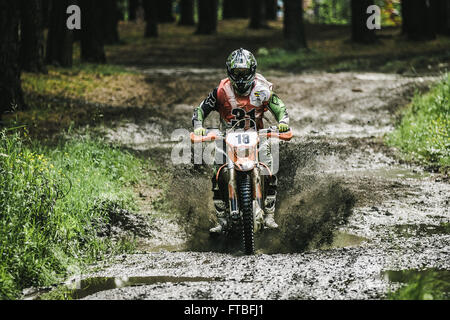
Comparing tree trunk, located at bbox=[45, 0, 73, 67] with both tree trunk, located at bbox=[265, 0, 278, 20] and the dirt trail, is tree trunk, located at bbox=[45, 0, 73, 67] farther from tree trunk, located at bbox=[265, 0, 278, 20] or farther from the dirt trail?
tree trunk, located at bbox=[265, 0, 278, 20]

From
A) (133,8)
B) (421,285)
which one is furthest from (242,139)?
(133,8)

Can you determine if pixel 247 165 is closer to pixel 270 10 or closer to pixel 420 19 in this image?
pixel 420 19

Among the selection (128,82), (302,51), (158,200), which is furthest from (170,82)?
(158,200)

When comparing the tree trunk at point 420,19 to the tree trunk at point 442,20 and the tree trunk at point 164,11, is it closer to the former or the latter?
the tree trunk at point 442,20

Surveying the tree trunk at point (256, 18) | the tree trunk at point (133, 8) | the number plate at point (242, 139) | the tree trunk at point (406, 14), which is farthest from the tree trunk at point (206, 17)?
the number plate at point (242, 139)

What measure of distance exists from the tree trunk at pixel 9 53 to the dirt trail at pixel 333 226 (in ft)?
6.79

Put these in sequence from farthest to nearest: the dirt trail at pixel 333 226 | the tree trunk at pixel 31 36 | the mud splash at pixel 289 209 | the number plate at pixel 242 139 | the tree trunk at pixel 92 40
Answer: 1. the tree trunk at pixel 92 40
2. the tree trunk at pixel 31 36
3. the mud splash at pixel 289 209
4. the number plate at pixel 242 139
5. the dirt trail at pixel 333 226

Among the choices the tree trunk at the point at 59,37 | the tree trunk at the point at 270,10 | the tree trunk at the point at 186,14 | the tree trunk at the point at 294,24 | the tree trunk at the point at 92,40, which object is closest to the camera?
the tree trunk at the point at 59,37

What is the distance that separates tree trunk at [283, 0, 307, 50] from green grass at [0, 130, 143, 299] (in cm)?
1654

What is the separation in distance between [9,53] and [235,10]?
31.9m

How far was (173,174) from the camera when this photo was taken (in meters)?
10.8

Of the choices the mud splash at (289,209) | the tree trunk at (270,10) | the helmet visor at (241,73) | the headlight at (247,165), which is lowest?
the mud splash at (289,209)

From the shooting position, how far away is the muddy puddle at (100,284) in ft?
19.4

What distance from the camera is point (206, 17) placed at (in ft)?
108
